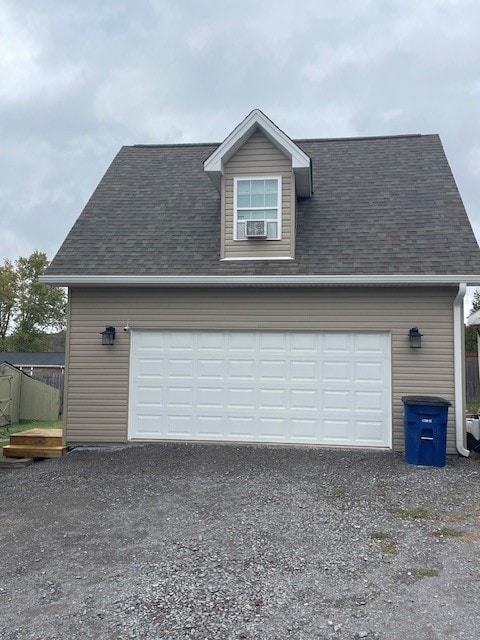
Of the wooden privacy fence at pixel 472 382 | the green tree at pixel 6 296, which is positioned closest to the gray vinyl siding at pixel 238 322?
the wooden privacy fence at pixel 472 382

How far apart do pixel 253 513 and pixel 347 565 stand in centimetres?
138

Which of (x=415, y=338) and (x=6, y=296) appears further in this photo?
(x=6, y=296)

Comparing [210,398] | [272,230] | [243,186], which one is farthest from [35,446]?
[243,186]

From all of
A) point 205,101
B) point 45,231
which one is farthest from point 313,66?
point 45,231

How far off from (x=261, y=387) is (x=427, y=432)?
2.68 meters

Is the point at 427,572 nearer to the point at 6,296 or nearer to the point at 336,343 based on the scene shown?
the point at 336,343

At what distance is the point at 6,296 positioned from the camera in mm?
36125

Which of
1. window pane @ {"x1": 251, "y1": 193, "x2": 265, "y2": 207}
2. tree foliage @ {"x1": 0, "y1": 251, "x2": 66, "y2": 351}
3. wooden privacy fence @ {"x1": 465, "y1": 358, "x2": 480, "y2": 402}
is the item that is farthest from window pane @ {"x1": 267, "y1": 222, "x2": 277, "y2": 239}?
tree foliage @ {"x1": 0, "y1": 251, "x2": 66, "y2": 351}

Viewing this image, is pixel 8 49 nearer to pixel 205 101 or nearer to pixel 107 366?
pixel 205 101

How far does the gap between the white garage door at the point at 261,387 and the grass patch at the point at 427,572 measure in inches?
160

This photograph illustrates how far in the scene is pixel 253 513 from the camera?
5004 mm

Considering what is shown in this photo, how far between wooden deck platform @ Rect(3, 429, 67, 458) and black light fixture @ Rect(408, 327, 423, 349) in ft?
19.9

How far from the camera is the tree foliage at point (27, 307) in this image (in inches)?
1469


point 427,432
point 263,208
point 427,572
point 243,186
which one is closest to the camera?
point 427,572
